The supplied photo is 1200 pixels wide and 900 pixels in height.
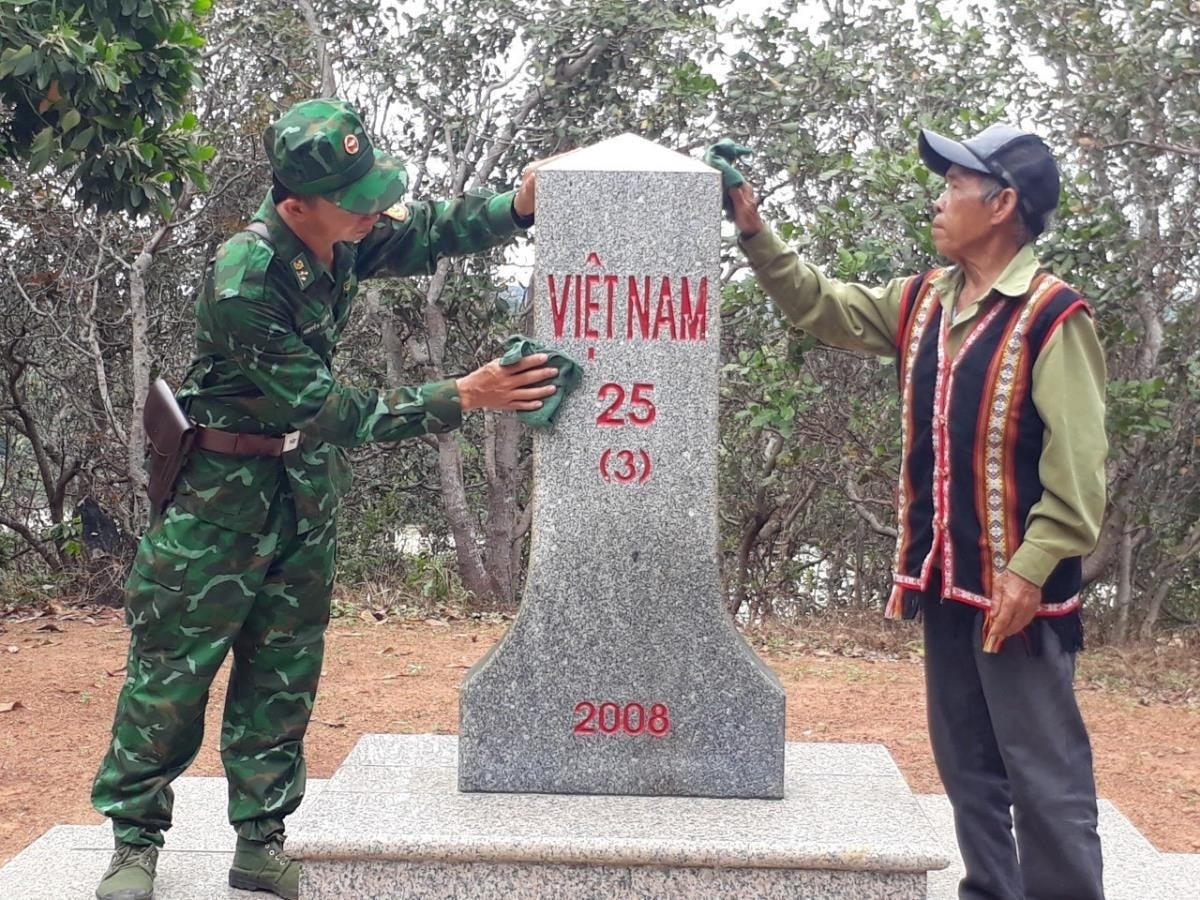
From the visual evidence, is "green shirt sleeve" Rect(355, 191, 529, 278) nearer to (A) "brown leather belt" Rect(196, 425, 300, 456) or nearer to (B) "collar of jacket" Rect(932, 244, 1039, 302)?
(A) "brown leather belt" Rect(196, 425, 300, 456)

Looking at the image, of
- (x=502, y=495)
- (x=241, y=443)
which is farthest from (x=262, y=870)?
(x=502, y=495)

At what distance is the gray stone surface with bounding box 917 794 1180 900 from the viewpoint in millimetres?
3588

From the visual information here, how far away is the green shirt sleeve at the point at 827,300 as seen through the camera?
3420 millimetres

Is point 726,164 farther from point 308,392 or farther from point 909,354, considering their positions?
point 308,392

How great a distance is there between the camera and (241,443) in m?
3.35

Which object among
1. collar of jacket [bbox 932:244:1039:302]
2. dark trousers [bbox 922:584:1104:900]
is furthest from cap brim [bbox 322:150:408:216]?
dark trousers [bbox 922:584:1104:900]

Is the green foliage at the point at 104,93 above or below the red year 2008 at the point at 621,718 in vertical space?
above

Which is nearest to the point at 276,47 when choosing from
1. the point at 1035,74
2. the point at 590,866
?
the point at 1035,74

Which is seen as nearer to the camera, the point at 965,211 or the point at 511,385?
the point at 965,211

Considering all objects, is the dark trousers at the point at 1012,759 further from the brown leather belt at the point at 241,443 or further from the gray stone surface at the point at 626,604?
the brown leather belt at the point at 241,443

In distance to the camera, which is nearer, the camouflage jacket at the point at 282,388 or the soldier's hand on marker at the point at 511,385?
the camouflage jacket at the point at 282,388

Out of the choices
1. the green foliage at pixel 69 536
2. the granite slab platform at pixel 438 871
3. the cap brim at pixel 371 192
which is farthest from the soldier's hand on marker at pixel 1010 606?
the green foliage at pixel 69 536

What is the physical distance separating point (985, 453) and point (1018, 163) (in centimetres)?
64

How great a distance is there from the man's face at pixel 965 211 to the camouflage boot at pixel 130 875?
2.45 meters
